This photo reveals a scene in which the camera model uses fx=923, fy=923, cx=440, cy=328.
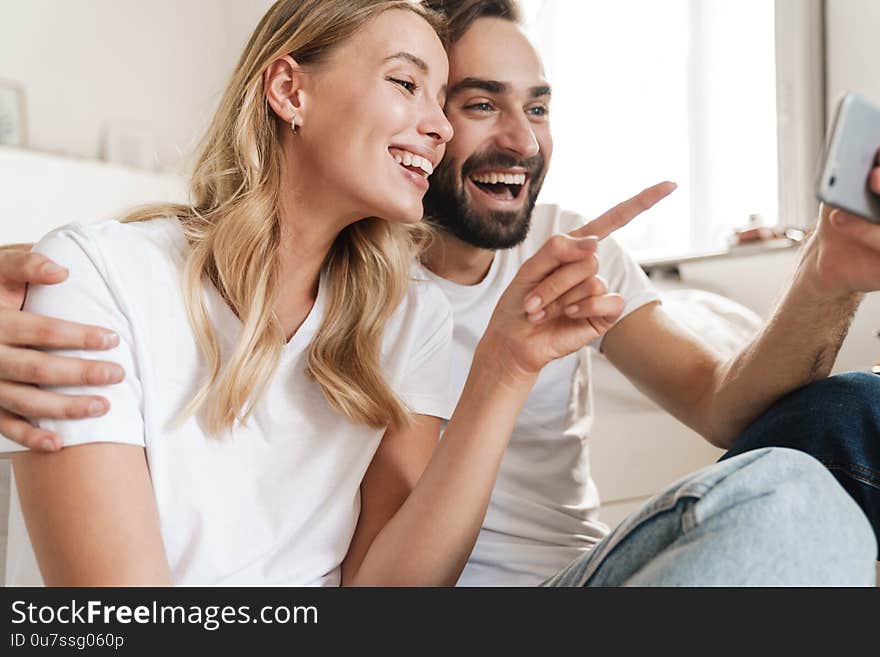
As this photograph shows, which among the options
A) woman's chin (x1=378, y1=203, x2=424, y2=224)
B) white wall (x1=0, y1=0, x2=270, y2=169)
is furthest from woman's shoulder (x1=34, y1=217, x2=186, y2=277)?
white wall (x1=0, y1=0, x2=270, y2=169)

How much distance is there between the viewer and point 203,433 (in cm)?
98

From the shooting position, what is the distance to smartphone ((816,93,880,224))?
2.60 ft

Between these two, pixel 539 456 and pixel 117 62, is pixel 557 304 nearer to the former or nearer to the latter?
pixel 539 456

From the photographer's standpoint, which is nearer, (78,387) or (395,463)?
(78,387)

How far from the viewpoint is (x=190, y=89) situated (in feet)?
12.6

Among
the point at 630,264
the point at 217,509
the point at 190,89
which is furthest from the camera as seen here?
the point at 190,89

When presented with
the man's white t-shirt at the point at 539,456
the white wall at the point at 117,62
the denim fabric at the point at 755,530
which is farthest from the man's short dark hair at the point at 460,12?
the white wall at the point at 117,62

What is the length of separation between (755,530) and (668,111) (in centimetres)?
226

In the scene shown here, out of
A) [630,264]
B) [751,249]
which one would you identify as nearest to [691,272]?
[751,249]

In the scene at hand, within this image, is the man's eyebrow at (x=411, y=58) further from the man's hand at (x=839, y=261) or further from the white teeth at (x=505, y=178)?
the man's hand at (x=839, y=261)

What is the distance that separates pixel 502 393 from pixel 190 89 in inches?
129

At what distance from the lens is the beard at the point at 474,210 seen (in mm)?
1362

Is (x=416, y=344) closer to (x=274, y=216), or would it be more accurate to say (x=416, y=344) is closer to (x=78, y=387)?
(x=274, y=216)

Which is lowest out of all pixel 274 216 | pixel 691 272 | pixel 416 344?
pixel 691 272
